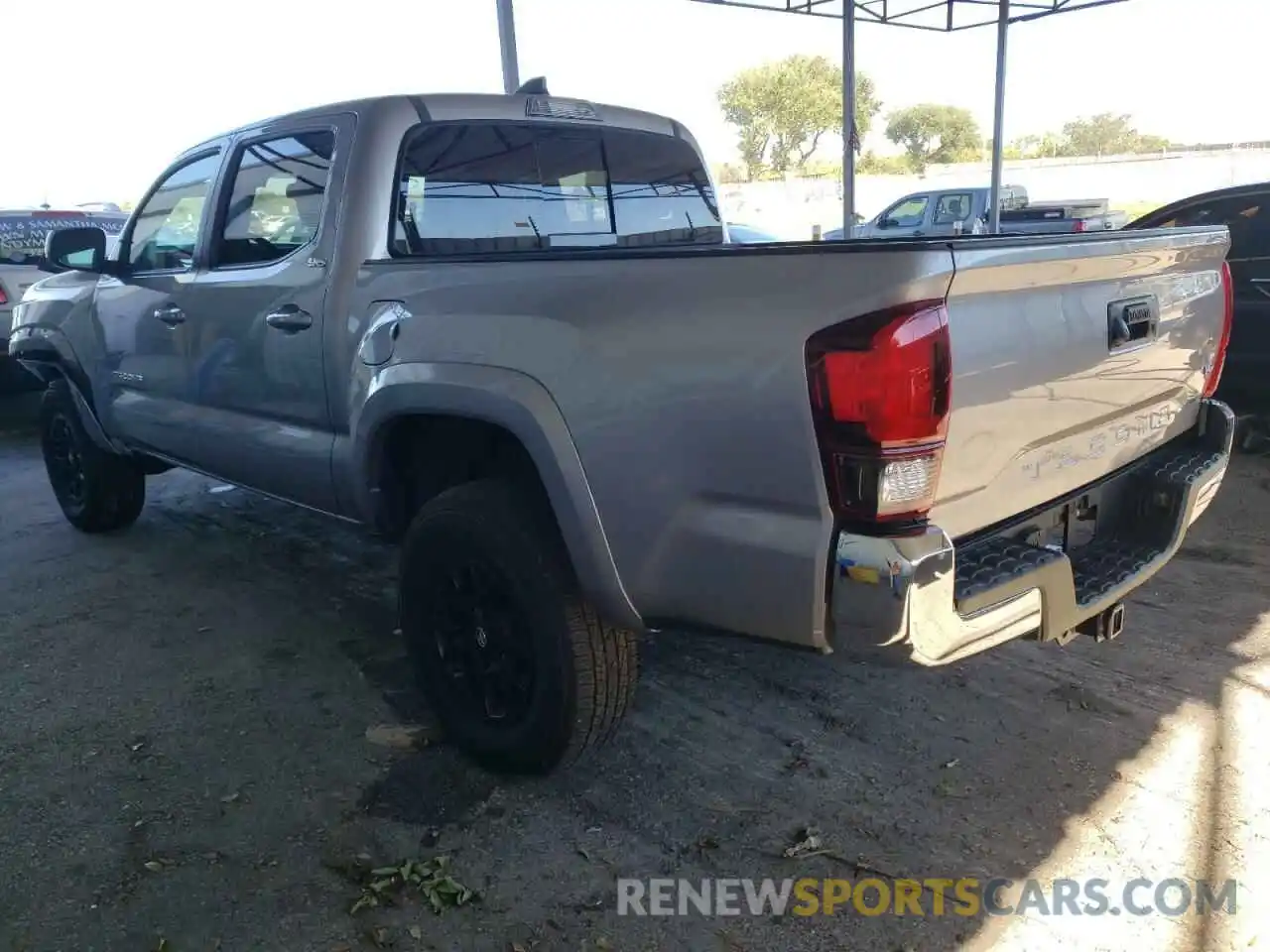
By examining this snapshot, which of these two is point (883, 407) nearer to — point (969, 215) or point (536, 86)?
point (536, 86)

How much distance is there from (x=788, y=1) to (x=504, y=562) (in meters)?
11.7

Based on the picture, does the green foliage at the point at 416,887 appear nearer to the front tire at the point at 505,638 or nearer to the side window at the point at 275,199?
the front tire at the point at 505,638

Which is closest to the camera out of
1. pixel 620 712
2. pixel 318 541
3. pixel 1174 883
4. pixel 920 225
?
pixel 1174 883

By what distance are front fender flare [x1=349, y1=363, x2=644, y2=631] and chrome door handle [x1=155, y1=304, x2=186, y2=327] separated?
168 cm

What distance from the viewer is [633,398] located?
7.31ft

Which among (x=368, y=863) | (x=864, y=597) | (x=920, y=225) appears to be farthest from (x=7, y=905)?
(x=920, y=225)

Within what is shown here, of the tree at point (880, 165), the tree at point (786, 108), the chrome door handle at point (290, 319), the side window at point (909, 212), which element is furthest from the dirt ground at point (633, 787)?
the tree at point (786, 108)

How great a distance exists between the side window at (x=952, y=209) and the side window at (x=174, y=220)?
1359 cm

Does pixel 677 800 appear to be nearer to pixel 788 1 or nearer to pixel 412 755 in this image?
pixel 412 755

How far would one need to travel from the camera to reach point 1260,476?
573 cm

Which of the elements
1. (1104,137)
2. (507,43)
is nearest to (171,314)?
(507,43)

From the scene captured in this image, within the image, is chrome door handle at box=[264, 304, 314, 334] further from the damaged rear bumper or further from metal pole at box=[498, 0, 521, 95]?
metal pole at box=[498, 0, 521, 95]

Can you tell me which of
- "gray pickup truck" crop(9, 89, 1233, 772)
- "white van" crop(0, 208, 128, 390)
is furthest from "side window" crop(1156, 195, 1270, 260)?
"white van" crop(0, 208, 128, 390)

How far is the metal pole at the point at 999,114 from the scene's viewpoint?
12891 mm
